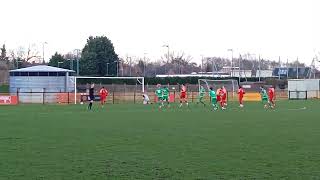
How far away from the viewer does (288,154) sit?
1352cm

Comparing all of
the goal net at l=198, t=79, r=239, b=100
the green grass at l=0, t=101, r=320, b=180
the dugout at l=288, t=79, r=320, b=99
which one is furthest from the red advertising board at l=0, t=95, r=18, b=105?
the green grass at l=0, t=101, r=320, b=180

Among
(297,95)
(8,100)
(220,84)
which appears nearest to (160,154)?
(8,100)

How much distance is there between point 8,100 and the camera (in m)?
54.2

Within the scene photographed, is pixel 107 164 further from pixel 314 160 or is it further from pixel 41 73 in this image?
pixel 41 73

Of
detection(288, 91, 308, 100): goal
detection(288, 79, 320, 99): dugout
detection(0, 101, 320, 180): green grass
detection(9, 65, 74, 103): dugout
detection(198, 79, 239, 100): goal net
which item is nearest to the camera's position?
detection(0, 101, 320, 180): green grass

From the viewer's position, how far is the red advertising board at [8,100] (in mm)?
53638

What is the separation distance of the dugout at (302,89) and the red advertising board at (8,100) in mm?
31733

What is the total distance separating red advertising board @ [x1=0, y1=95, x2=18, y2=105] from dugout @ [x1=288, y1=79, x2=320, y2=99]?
3173 centimetres

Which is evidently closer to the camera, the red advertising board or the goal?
the red advertising board

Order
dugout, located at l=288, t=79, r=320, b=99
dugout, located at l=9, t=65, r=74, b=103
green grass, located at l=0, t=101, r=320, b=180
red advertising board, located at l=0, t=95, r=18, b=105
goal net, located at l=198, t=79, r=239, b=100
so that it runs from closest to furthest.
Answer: green grass, located at l=0, t=101, r=320, b=180 → red advertising board, located at l=0, t=95, r=18, b=105 → dugout, located at l=9, t=65, r=74, b=103 → dugout, located at l=288, t=79, r=320, b=99 → goal net, located at l=198, t=79, r=239, b=100

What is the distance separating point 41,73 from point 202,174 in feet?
185

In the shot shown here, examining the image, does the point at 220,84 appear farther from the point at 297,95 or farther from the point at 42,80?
the point at 42,80

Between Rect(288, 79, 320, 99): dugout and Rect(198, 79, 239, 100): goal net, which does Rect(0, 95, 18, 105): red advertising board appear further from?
Rect(288, 79, 320, 99): dugout

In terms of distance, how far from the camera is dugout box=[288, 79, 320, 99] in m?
69.1
